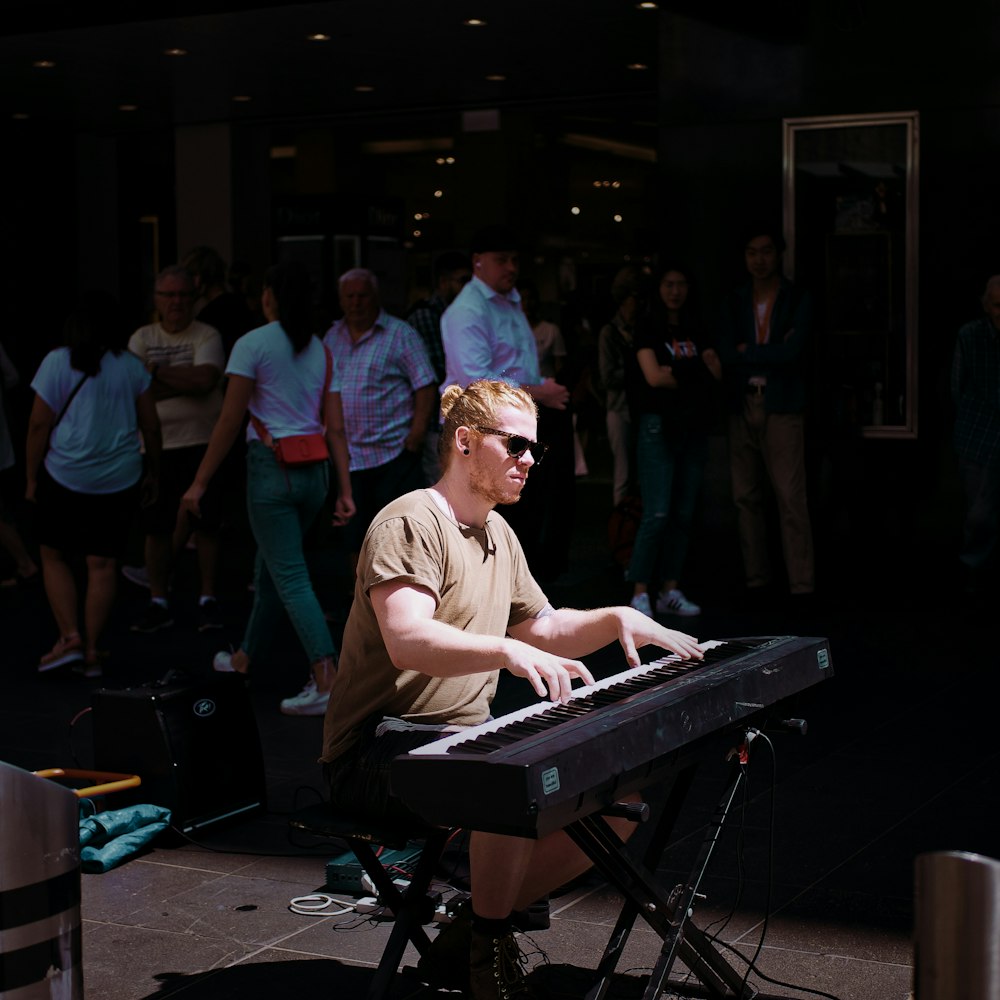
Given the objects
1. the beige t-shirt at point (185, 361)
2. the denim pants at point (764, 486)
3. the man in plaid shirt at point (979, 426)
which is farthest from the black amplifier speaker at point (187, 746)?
the man in plaid shirt at point (979, 426)

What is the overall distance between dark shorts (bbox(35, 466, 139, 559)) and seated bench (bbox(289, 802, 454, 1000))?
4022mm

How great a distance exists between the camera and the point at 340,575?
34.0 ft

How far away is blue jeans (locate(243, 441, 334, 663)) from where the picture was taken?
6.70 metres

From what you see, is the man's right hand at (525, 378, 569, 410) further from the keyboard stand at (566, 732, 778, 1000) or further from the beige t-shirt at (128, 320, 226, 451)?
the keyboard stand at (566, 732, 778, 1000)

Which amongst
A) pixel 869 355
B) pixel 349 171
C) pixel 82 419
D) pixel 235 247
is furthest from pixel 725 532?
pixel 349 171

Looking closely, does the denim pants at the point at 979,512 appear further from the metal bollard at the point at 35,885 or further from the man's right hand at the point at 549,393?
the metal bollard at the point at 35,885

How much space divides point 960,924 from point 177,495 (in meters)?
7.28

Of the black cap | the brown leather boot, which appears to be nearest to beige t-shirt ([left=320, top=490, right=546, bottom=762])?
the brown leather boot

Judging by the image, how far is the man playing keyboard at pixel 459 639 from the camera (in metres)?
3.54

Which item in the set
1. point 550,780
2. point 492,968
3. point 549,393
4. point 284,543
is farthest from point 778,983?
point 549,393

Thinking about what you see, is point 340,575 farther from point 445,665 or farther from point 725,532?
point 445,665

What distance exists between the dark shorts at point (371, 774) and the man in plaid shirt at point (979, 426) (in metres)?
5.94

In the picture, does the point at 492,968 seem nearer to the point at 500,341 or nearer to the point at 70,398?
the point at 500,341

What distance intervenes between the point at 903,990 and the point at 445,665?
4.47ft
